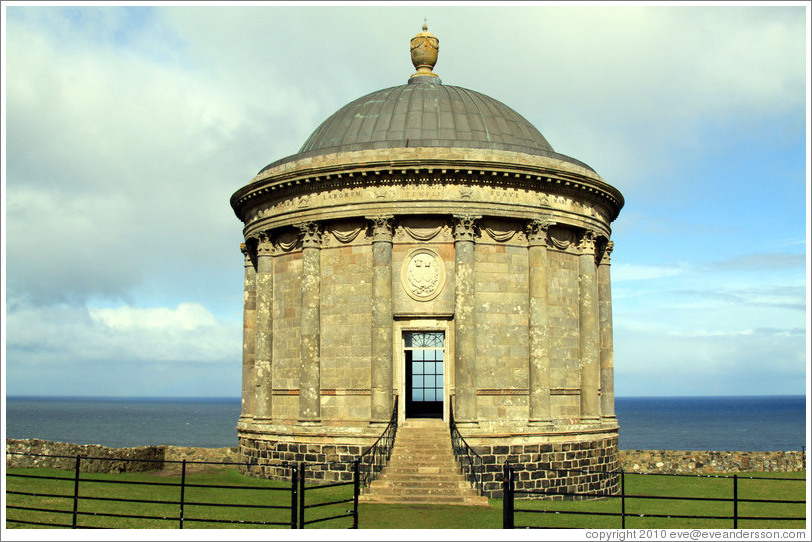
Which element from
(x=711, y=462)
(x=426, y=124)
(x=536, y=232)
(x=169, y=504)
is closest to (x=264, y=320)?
(x=426, y=124)

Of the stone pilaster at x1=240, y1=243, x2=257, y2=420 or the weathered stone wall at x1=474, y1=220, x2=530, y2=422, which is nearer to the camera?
the weathered stone wall at x1=474, y1=220, x2=530, y2=422

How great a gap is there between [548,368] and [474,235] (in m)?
4.11

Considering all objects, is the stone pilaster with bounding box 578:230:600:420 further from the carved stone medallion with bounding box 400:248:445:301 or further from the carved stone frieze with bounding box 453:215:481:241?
the carved stone medallion with bounding box 400:248:445:301

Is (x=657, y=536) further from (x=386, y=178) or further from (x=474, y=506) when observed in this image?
(x=386, y=178)

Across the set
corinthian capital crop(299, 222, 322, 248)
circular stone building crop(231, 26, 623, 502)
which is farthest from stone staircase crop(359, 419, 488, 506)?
corinthian capital crop(299, 222, 322, 248)

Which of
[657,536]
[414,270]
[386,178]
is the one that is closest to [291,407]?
[414,270]

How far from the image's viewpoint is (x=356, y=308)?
23016mm

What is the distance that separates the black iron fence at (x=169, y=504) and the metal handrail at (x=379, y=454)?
3.41 feet

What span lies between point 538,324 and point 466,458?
419 centimetres

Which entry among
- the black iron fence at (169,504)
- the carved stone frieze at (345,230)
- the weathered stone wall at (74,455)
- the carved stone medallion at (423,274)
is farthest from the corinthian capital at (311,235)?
the weathered stone wall at (74,455)

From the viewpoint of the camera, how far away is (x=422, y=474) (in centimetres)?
2002

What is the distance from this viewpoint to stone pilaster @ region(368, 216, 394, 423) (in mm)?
22141

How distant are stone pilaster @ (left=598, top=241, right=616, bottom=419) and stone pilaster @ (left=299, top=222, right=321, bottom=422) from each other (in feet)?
29.4

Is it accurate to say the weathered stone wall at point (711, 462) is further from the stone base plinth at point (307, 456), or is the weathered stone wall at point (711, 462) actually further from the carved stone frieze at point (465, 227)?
the carved stone frieze at point (465, 227)
